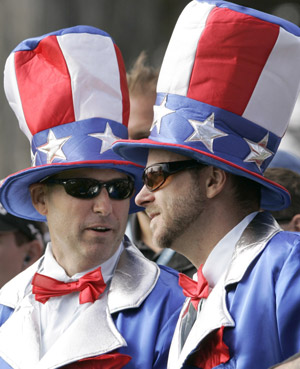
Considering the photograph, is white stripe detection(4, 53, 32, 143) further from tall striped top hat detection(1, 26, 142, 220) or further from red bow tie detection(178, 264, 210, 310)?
red bow tie detection(178, 264, 210, 310)

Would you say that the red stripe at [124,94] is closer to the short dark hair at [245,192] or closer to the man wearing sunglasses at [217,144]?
the man wearing sunglasses at [217,144]

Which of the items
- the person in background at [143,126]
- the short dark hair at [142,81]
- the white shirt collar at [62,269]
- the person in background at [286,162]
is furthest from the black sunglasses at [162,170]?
the short dark hair at [142,81]

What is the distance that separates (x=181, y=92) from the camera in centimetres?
367

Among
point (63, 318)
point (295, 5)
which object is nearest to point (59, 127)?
point (63, 318)

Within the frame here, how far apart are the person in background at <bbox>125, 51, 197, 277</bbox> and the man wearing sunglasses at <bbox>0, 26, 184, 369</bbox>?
72 centimetres

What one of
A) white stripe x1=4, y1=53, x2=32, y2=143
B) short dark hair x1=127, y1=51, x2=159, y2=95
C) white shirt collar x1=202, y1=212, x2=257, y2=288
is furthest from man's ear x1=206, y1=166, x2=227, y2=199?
short dark hair x1=127, y1=51, x2=159, y2=95

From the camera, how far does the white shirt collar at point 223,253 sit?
3527 mm

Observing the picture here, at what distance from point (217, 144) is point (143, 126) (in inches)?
76.3

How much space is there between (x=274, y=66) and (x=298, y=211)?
1448 millimetres

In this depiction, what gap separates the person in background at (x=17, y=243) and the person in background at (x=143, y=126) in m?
0.66

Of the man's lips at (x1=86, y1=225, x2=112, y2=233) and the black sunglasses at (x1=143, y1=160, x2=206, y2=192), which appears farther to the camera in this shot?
the man's lips at (x1=86, y1=225, x2=112, y2=233)

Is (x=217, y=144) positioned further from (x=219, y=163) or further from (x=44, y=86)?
(x=44, y=86)

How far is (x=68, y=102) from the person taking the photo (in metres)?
4.46

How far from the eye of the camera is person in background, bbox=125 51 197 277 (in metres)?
5.33
